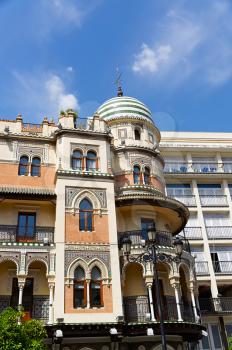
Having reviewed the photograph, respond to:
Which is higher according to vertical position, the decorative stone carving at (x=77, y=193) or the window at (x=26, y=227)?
the decorative stone carving at (x=77, y=193)

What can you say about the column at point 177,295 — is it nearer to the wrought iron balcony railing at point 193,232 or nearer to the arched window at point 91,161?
the arched window at point 91,161

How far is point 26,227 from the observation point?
22.2 m

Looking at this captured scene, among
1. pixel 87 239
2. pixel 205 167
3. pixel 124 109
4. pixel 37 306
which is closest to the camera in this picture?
pixel 37 306

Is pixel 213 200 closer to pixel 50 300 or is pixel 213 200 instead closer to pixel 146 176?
pixel 146 176

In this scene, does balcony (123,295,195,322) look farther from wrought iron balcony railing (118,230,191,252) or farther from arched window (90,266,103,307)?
wrought iron balcony railing (118,230,191,252)

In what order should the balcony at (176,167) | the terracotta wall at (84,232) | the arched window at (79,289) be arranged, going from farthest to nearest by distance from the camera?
the balcony at (176,167), the terracotta wall at (84,232), the arched window at (79,289)

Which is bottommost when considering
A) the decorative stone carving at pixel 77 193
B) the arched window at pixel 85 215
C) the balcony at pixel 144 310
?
the balcony at pixel 144 310

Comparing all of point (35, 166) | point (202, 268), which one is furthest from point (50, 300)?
point (202, 268)

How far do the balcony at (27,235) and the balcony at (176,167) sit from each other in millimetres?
21559

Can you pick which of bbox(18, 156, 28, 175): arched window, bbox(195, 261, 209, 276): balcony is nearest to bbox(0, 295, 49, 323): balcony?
bbox(18, 156, 28, 175): arched window

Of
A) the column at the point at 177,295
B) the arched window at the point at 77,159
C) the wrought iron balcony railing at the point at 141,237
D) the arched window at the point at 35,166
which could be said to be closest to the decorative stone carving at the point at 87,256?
the wrought iron balcony railing at the point at 141,237

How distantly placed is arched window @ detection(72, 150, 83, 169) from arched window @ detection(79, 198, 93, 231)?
249 cm

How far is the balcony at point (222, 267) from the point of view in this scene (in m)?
35.6

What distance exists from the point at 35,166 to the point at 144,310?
35.9 ft
